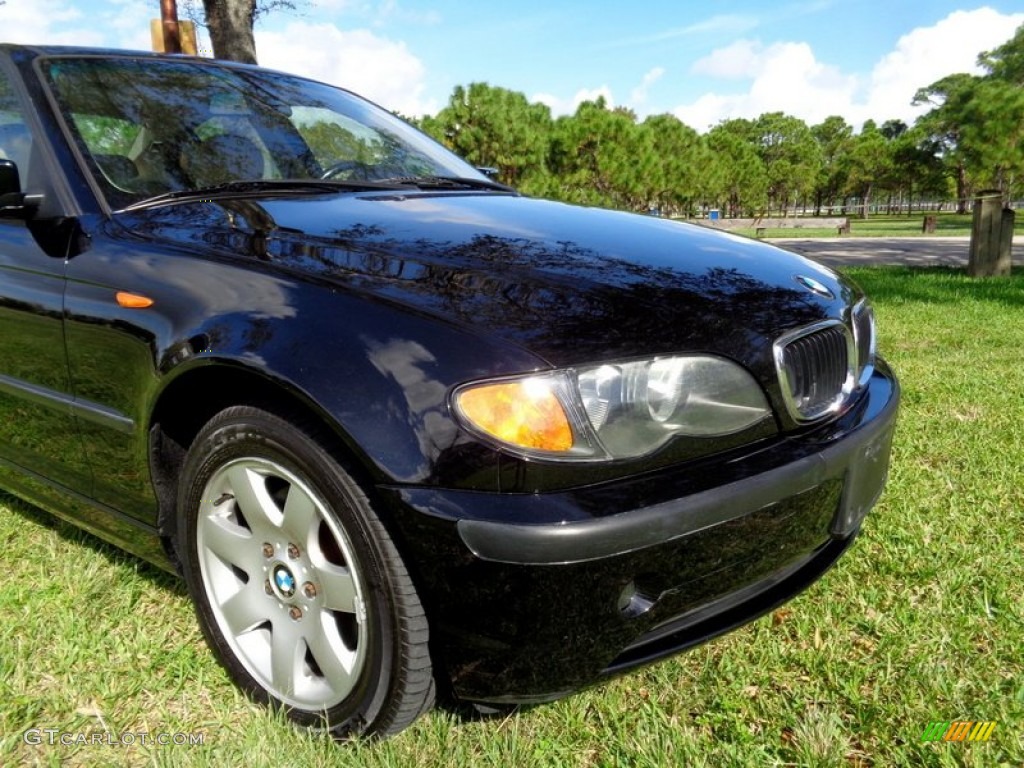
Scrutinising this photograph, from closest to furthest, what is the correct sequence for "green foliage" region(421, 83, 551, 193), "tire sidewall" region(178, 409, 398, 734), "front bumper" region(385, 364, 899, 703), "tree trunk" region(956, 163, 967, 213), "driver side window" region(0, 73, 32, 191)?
"front bumper" region(385, 364, 899, 703), "tire sidewall" region(178, 409, 398, 734), "driver side window" region(0, 73, 32, 191), "green foliage" region(421, 83, 551, 193), "tree trunk" region(956, 163, 967, 213)

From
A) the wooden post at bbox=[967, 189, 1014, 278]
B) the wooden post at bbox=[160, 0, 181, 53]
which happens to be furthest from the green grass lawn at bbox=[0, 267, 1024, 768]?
the wooden post at bbox=[967, 189, 1014, 278]

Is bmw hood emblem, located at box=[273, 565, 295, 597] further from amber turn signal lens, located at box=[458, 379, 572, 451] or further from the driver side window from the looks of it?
the driver side window

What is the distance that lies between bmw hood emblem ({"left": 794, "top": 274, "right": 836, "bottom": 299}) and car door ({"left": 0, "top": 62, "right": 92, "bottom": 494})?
6.13 ft

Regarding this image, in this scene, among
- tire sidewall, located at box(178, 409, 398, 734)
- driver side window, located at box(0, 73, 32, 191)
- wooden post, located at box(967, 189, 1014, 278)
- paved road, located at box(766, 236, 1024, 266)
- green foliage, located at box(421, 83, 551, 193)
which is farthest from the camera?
green foliage, located at box(421, 83, 551, 193)

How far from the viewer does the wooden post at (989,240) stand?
29.9 ft

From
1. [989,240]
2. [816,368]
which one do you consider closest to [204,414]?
[816,368]

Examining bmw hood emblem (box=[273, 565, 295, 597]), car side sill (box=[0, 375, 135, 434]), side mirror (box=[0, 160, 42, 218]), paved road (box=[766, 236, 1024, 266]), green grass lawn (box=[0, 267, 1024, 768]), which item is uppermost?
side mirror (box=[0, 160, 42, 218])

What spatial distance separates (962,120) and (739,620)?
48.1m

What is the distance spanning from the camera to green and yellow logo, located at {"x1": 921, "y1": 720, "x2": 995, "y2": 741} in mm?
1688

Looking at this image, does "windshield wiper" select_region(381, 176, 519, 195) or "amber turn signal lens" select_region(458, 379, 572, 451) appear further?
"windshield wiper" select_region(381, 176, 519, 195)

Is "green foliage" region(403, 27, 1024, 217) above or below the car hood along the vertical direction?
above

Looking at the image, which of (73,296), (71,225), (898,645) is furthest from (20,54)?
(898,645)

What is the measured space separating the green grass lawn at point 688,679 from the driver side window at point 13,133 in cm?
119

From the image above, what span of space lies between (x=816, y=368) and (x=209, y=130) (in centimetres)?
192
